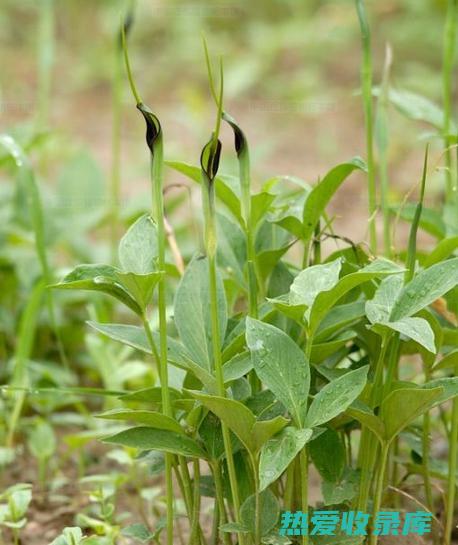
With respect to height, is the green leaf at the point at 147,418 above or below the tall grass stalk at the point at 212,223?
below

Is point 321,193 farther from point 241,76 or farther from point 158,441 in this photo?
point 241,76

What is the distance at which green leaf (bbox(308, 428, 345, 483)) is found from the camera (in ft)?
3.46

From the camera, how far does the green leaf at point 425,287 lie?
96 cm

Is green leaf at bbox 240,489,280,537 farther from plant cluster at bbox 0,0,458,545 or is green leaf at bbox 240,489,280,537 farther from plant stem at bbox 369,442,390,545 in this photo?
plant stem at bbox 369,442,390,545

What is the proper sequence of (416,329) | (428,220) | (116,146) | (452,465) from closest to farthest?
(416,329), (452,465), (428,220), (116,146)

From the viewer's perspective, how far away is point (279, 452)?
92cm

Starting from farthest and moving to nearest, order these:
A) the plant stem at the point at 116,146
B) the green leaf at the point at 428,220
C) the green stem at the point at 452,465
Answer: the plant stem at the point at 116,146, the green leaf at the point at 428,220, the green stem at the point at 452,465

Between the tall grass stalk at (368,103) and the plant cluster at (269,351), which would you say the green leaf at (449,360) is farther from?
the tall grass stalk at (368,103)

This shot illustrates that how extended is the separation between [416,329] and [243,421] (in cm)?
18

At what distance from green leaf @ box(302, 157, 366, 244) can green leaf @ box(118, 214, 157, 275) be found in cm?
17

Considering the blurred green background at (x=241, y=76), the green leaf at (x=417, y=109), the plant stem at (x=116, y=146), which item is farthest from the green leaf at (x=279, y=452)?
the blurred green background at (x=241, y=76)

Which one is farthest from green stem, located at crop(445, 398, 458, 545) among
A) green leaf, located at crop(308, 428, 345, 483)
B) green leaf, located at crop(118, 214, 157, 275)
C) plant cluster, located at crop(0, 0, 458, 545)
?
green leaf, located at crop(118, 214, 157, 275)

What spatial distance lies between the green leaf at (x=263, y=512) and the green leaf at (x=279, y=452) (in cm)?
9

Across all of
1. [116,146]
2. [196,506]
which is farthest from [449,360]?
[116,146]
